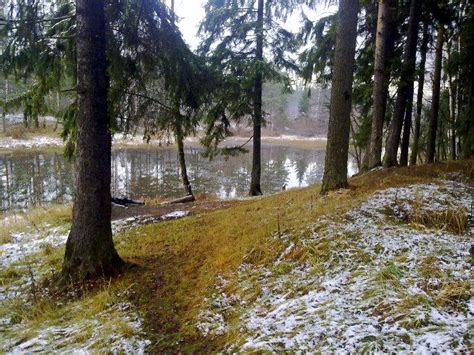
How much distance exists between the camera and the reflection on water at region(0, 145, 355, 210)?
15.6 metres

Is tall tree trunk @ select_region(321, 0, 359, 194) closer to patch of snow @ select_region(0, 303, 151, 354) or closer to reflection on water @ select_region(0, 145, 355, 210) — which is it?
patch of snow @ select_region(0, 303, 151, 354)

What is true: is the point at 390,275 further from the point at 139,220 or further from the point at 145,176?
the point at 145,176

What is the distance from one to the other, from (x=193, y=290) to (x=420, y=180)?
428cm

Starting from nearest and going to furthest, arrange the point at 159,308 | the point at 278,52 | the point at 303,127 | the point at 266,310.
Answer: the point at 266,310, the point at 159,308, the point at 278,52, the point at 303,127

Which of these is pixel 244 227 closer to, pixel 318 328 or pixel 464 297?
pixel 318 328

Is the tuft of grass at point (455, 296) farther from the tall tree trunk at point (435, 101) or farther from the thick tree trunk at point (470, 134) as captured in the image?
the tall tree trunk at point (435, 101)

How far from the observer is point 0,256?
5910 mm

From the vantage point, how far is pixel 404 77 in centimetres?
739

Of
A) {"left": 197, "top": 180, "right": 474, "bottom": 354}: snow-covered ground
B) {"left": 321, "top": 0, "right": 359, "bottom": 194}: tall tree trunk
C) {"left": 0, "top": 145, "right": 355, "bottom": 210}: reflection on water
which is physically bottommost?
{"left": 0, "top": 145, "right": 355, "bottom": 210}: reflection on water

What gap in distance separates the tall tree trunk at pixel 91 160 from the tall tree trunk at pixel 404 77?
→ 6.17m

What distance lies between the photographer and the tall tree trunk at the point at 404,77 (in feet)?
24.0

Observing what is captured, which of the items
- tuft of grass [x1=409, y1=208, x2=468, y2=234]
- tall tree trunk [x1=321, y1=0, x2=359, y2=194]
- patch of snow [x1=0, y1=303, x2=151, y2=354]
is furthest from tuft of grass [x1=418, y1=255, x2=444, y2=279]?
patch of snow [x1=0, y1=303, x2=151, y2=354]

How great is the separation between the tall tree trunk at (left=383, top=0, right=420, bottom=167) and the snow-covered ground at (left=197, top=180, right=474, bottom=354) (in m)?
3.44

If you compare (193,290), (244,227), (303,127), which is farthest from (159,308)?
Result: (303,127)
